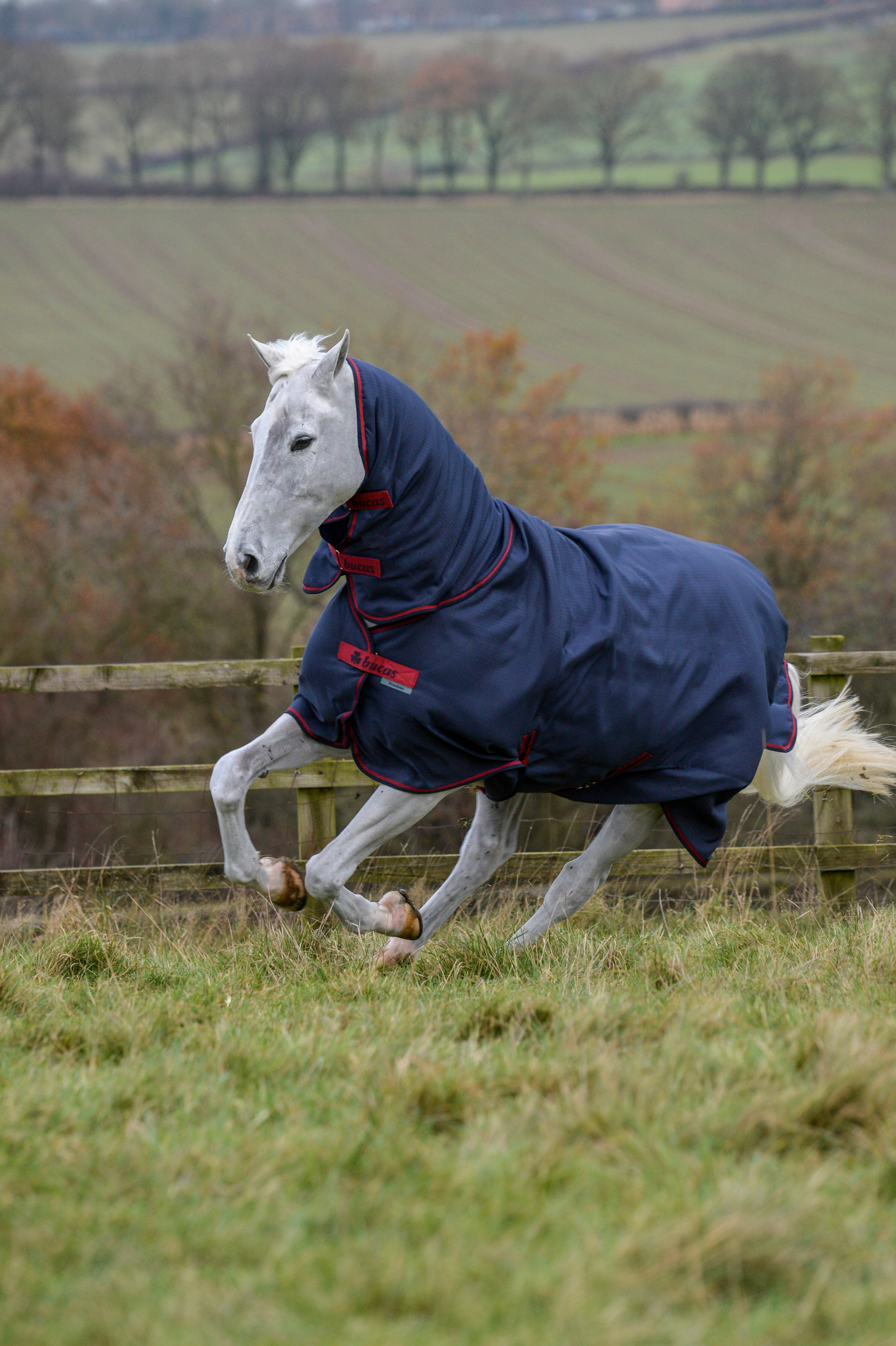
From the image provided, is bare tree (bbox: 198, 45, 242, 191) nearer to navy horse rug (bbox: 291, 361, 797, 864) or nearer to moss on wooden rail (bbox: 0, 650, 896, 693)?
moss on wooden rail (bbox: 0, 650, 896, 693)

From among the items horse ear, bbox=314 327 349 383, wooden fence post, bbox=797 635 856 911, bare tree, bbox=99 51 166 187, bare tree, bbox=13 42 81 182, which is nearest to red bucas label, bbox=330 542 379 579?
horse ear, bbox=314 327 349 383

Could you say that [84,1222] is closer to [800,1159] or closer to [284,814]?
[800,1159]

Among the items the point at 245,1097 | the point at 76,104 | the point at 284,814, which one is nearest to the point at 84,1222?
the point at 245,1097

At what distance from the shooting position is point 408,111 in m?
85.5

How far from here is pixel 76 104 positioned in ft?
253

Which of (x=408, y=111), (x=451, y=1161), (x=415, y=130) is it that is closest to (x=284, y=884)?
(x=451, y=1161)

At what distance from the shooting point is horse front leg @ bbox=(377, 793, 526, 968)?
15.0 feet

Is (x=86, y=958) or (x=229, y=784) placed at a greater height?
(x=229, y=784)

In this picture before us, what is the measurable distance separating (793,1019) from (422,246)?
64394mm

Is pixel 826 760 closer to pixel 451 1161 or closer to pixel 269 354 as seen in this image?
pixel 269 354

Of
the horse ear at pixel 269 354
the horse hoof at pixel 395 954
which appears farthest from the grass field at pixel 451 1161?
the horse ear at pixel 269 354

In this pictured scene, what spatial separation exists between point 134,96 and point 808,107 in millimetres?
45384

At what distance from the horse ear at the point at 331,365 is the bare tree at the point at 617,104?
84298 millimetres

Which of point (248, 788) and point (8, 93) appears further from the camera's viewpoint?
point (8, 93)
